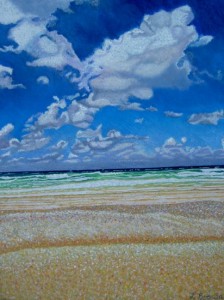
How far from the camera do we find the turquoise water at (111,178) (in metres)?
2.53

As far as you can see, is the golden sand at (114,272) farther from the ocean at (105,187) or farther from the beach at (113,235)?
the ocean at (105,187)

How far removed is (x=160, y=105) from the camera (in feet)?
8.46

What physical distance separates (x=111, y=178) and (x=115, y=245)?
411 millimetres

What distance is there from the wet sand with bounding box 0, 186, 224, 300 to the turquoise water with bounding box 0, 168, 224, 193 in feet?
0.20

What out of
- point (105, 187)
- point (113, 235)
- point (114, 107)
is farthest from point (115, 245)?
point (114, 107)

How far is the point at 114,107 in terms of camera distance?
256cm

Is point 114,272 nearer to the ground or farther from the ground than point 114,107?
nearer to the ground

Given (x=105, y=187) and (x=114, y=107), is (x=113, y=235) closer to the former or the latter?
(x=105, y=187)

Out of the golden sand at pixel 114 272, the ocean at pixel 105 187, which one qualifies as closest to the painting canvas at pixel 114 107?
the ocean at pixel 105 187

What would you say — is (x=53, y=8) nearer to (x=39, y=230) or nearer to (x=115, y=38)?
(x=115, y=38)

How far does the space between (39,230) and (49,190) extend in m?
0.27

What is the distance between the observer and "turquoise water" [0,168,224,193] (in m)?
2.53

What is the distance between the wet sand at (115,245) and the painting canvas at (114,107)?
1 centimetres

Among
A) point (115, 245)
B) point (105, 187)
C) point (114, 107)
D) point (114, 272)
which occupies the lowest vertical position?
point (114, 272)
